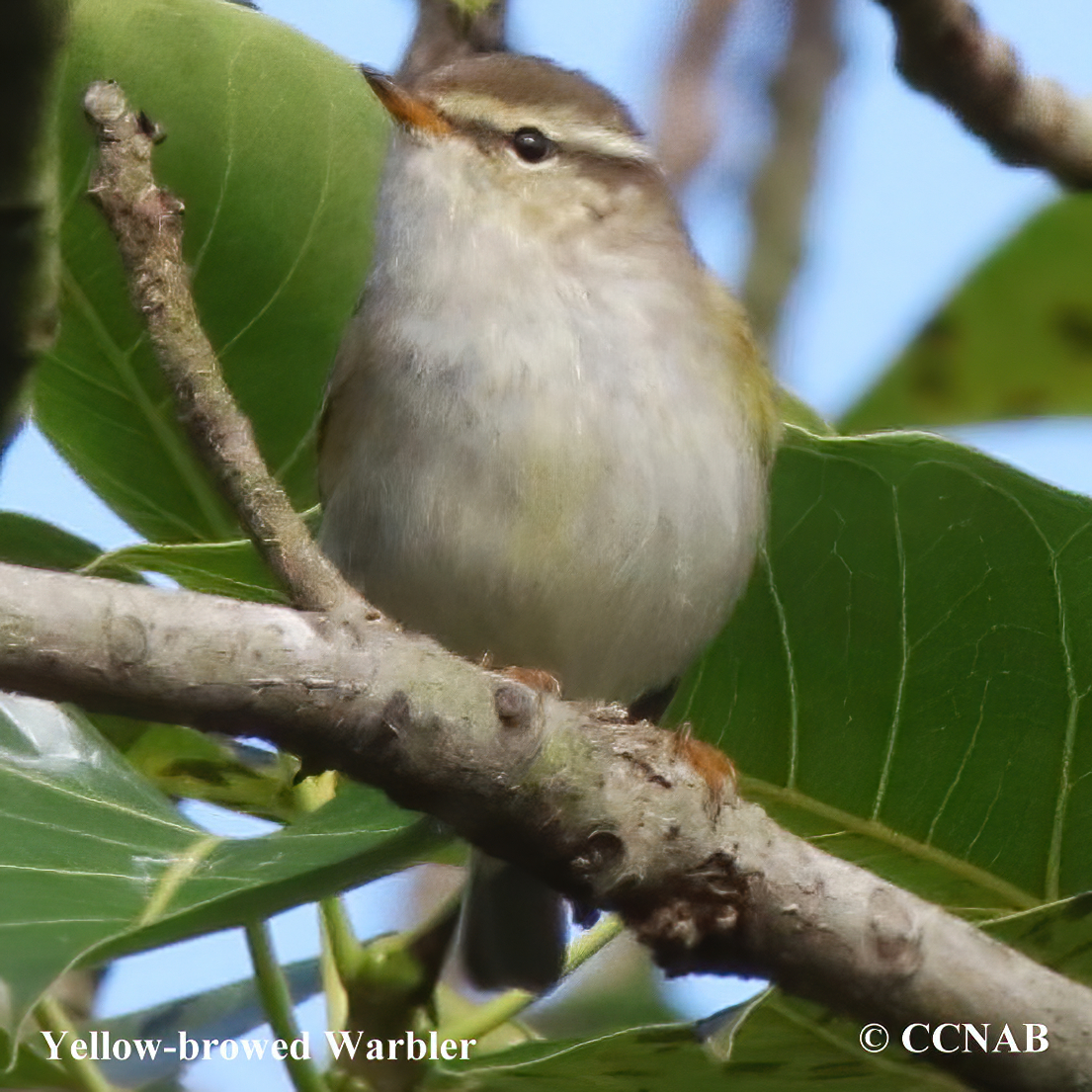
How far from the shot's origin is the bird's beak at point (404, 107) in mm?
2660

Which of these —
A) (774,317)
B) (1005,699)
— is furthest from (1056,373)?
(1005,699)

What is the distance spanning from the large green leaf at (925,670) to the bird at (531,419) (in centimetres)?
18

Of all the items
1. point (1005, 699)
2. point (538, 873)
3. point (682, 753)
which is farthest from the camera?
point (1005, 699)

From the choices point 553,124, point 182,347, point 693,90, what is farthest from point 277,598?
point 693,90

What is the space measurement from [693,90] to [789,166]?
440mm

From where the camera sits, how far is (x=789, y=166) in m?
3.63

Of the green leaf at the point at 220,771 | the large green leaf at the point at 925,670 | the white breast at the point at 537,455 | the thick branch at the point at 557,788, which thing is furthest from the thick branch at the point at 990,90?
the green leaf at the point at 220,771

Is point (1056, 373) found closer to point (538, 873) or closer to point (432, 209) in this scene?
point (432, 209)

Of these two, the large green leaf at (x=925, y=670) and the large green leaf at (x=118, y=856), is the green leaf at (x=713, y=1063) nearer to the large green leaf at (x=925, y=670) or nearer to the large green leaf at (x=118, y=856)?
the large green leaf at (x=118, y=856)

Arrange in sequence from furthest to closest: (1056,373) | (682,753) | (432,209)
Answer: (1056,373) < (432,209) < (682,753)

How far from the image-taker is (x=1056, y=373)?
3.48 m

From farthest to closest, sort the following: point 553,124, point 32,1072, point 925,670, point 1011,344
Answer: point 1011,344 < point 553,124 < point 925,670 < point 32,1072

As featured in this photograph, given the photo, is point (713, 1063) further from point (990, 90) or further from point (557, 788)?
point (990, 90)

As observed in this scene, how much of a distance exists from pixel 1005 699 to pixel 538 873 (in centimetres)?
108
